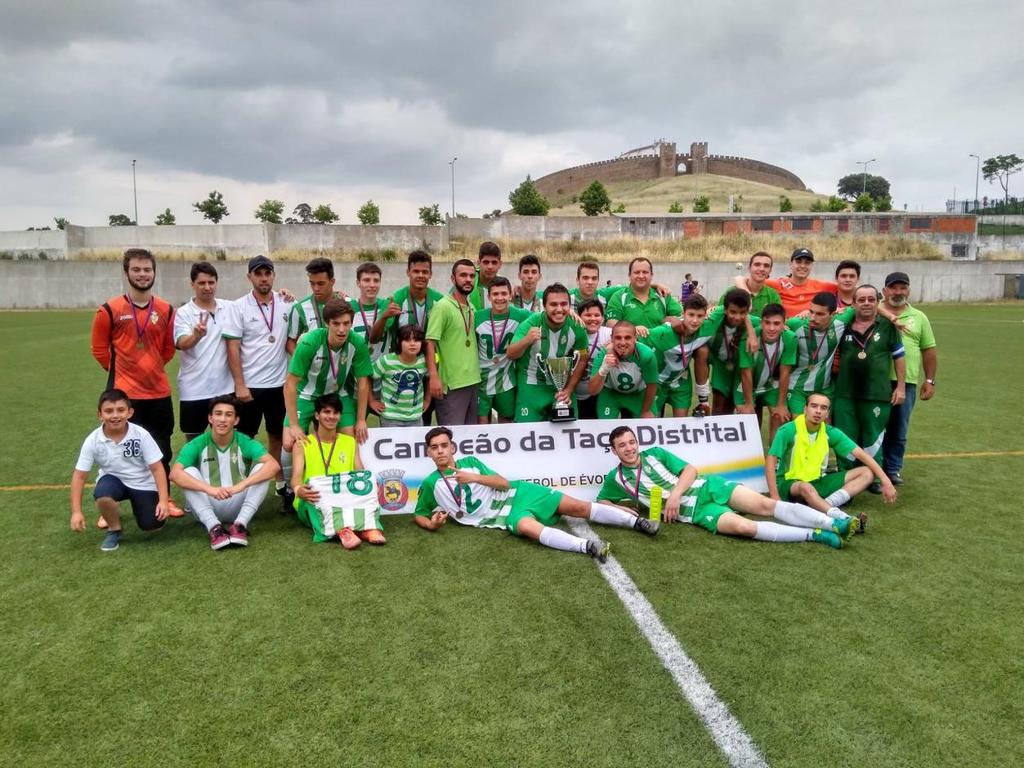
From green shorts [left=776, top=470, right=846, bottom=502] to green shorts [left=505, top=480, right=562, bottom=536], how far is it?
1775 mm

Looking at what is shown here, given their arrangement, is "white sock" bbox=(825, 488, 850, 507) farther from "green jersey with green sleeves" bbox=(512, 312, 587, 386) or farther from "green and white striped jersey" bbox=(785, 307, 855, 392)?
"green jersey with green sleeves" bbox=(512, 312, 587, 386)

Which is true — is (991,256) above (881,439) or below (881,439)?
above

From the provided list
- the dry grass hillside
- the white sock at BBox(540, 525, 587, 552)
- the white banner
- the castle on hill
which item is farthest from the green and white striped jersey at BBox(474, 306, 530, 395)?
the castle on hill

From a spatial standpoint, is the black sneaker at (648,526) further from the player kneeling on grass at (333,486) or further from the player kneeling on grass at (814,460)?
the player kneeling on grass at (333,486)

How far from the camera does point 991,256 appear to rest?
1811 inches

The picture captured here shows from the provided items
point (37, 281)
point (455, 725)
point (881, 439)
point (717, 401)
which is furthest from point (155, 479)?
point (37, 281)

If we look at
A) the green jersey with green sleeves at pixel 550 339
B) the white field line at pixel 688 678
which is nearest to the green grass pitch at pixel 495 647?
the white field line at pixel 688 678

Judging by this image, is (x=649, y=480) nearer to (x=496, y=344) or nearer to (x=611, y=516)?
(x=611, y=516)

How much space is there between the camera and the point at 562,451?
213 inches

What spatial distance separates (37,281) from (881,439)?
38.9 m

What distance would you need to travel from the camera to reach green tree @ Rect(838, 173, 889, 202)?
4510 inches

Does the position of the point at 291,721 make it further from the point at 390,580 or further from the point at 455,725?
the point at 390,580

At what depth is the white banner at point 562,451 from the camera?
16.8 feet

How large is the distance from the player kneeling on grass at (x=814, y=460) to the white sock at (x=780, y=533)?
541mm
